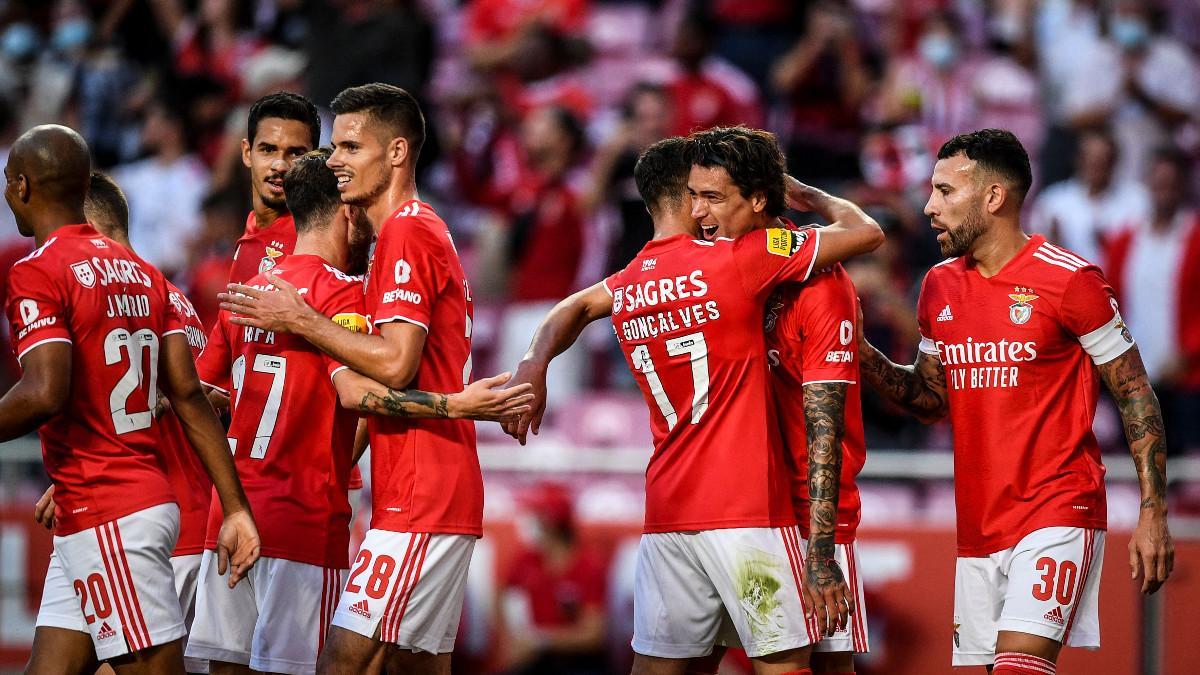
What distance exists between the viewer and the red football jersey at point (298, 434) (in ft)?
18.3

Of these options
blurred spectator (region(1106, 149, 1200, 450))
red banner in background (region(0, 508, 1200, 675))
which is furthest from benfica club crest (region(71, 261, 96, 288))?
blurred spectator (region(1106, 149, 1200, 450))

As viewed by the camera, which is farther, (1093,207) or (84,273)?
(1093,207)

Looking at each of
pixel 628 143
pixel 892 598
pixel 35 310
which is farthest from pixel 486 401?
pixel 628 143

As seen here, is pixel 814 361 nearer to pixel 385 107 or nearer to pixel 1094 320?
pixel 1094 320

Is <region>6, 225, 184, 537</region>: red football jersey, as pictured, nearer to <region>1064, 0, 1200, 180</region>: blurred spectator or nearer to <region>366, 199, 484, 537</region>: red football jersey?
<region>366, 199, 484, 537</region>: red football jersey

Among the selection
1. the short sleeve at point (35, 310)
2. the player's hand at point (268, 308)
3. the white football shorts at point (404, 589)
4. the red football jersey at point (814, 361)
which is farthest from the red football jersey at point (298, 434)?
the red football jersey at point (814, 361)

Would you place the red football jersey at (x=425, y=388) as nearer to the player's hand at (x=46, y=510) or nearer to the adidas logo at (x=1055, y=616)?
the player's hand at (x=46, y=510)

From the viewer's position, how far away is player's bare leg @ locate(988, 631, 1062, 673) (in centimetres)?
546

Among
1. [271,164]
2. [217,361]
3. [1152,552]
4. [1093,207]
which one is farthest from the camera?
[1093,207]

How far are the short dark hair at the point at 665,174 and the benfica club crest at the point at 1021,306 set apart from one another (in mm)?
1367

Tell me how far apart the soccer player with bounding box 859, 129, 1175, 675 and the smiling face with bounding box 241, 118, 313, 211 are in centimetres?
267

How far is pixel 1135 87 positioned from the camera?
11883mm

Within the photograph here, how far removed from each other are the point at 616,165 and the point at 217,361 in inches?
247

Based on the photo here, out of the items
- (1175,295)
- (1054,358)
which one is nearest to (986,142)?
(1054,358)
